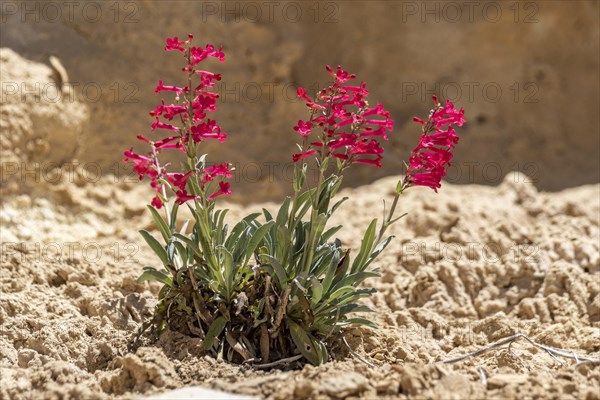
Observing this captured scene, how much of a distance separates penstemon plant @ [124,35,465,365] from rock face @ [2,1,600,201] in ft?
9.16

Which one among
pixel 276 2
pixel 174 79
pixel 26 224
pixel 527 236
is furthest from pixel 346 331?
pixel 276 2

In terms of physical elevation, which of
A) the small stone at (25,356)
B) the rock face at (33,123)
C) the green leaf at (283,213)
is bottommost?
the small stone at (25,356)

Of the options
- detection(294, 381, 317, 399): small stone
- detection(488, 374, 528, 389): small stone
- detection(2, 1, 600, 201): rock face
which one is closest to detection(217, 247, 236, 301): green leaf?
detection(294, 381, 317, 399): small stone

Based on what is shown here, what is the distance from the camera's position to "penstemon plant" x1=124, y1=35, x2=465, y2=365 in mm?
3285

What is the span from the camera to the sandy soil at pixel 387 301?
2.93 meters

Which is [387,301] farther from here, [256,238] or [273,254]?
[256,238]

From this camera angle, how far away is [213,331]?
11.1ft

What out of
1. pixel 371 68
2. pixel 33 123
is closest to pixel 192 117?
pixel 33 123

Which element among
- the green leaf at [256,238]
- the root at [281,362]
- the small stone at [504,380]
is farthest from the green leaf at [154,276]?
the small stone at [504,380]

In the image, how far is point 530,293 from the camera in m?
4.73

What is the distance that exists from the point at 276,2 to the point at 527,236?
10.1 ft

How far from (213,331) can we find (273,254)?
44 centimetres

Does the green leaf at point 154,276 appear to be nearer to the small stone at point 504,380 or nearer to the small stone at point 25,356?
Answer: the small stone at point 25,356

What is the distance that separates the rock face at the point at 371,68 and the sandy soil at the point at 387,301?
63cm
